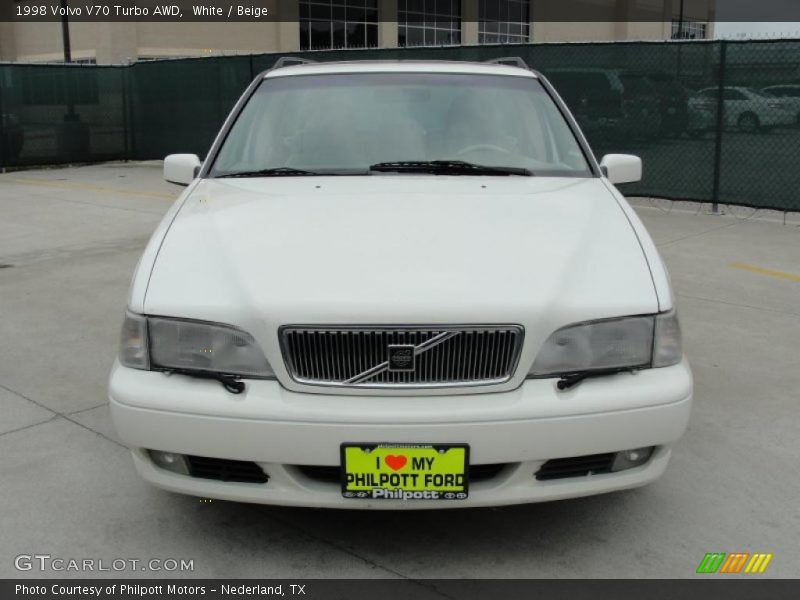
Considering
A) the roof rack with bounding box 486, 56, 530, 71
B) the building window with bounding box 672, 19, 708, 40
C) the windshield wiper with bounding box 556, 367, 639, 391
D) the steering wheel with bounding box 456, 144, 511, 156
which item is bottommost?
the windshield wiper with bounding box 556, 367, 639, 391

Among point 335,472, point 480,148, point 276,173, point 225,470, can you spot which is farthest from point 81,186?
point 335,472

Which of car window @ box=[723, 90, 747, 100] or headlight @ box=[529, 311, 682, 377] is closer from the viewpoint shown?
headlight @ box=[529, 311, 682, 377]

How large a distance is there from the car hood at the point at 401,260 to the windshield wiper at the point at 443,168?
0.33 meters

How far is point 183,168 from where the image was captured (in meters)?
4.33

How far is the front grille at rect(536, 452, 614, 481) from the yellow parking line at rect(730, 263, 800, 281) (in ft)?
16.1

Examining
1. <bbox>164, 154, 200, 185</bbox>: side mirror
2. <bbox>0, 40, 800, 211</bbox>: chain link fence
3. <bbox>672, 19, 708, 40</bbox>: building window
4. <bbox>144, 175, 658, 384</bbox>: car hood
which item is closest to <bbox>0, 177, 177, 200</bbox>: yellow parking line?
<bbox>0, 40, 800, 211</bbox>: chain link fence

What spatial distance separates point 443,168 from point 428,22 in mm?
41321

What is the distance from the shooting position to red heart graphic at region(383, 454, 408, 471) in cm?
251

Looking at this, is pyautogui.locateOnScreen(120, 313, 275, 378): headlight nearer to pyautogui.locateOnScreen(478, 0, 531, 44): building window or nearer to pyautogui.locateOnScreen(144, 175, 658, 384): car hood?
pyautogui.locateOnScreen(144, 175, 658, 384): car hood

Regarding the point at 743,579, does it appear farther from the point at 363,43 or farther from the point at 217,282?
the point at 363,43

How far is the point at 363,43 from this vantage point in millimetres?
40344

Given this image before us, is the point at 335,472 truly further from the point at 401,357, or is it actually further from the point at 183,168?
the point at 183,168

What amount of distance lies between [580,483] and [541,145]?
1.86m

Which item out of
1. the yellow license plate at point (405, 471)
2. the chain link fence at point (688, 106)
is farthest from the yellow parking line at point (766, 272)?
the yellow license plate at point (405, 471)
